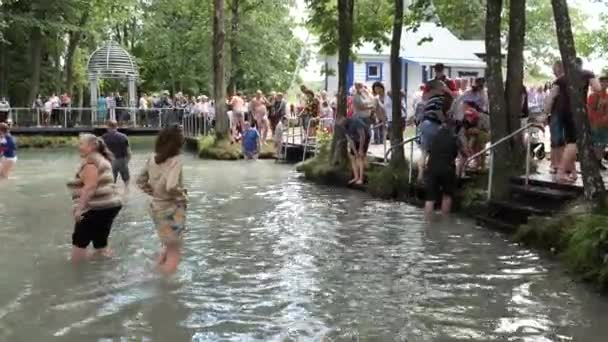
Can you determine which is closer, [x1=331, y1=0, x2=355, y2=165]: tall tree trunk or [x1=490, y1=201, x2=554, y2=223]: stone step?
[x1=490, y1=201, x2=554, y2=223]: stone step

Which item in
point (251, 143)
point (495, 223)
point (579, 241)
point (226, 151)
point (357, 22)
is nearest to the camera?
point (579, 241)

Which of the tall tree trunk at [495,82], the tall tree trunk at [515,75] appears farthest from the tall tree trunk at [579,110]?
the tall tree trunk at [515,75]

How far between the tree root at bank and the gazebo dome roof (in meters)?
35.1

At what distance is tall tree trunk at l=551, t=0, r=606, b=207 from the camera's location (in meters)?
9.88

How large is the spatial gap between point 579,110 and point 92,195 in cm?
584

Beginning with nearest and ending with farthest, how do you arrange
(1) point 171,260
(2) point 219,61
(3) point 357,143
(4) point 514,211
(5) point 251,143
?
(1) point 171,260 < (4) point 514,211 < (3) point 357,143 < (5) point 251,143 < (2) point 219,61

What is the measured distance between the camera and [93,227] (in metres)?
9.75

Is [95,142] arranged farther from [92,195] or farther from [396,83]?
[396,83]

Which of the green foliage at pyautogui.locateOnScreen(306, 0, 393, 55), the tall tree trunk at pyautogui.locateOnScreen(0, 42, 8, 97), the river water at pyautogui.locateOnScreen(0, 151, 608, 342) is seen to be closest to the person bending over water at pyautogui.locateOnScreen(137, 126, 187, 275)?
the river water at pyautogui.locateOnScreen(0, 151, 608, 342)

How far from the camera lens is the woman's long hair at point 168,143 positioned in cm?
864

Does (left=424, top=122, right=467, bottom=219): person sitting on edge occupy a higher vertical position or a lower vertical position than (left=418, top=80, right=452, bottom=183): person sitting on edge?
lower

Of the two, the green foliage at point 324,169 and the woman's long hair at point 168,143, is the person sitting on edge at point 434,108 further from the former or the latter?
the woman's long hair at point 168,143

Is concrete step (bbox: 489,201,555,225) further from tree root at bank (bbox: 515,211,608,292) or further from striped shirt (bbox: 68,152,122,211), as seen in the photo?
striped shirt (bbox: 68,152,122,211)

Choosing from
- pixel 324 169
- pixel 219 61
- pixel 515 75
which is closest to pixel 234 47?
pixel 219 61
